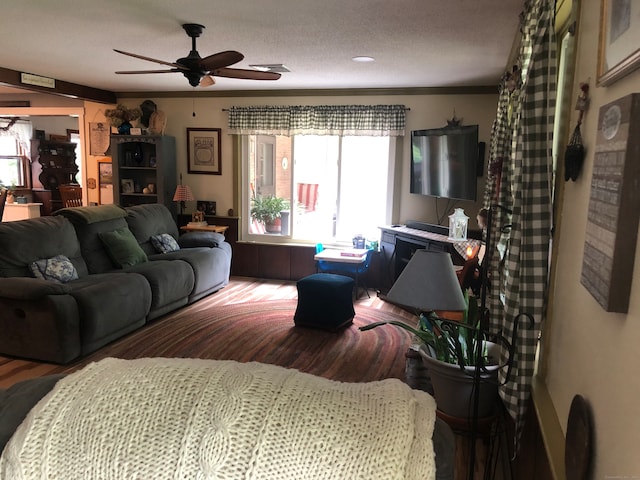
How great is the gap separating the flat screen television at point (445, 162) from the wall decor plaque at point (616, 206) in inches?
137

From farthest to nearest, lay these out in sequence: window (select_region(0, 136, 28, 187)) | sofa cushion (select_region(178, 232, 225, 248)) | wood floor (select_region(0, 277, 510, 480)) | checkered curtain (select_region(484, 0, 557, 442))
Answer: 1. window (select_region(0, 136, 28, 187))
2. sofa cushion (select_region(178, 232, 225, 248))
3. wood floor (select_region(0, 277, 510, 480))
4. checkered curtain (select_region(484, 0, 557, 442))

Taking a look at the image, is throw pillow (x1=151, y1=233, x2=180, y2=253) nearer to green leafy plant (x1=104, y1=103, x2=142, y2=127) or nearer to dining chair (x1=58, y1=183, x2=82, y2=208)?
green leafy plant (x1=104, y1=103, x2=142, y2=127)

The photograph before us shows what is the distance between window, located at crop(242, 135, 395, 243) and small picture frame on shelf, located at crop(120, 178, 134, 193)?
1560 millimetres

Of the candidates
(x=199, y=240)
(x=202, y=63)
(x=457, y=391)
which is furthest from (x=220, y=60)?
(x=199, y=240)

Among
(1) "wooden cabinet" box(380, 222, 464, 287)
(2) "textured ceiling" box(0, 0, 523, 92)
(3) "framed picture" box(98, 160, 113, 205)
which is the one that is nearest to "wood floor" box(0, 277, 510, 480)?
(1) "wooden cabinet" box(380, 222, 464, 287)

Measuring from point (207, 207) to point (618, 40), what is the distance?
5630 millimetres

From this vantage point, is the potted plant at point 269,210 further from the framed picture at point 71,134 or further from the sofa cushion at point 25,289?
the framed picture at point 71,134

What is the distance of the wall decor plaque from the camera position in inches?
35.0

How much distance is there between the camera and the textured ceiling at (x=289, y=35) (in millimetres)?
2729

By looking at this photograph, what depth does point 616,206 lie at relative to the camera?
3.06 ft

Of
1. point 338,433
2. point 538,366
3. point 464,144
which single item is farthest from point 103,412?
point 464,144

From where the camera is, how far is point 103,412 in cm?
100

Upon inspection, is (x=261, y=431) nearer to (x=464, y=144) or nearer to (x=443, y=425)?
(x=443, y=425)

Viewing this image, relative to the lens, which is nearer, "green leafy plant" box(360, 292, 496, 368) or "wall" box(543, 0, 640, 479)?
"wall" box(543, 0, 640, 479)
